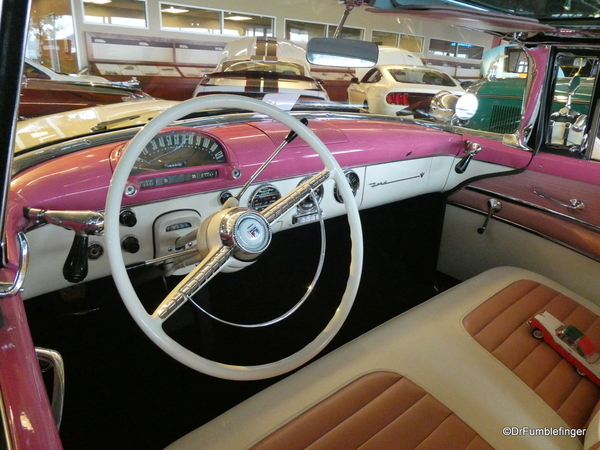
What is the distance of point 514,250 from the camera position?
A: 192 cm

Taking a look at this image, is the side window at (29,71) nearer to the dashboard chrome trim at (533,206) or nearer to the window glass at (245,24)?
the dashboard chrome trim at (533,206)

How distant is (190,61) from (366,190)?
553 cm

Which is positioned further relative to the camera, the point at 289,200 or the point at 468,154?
the point at 468,154

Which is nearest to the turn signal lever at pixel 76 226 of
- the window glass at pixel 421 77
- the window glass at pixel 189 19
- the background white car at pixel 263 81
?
the background white car at pixel 263 81

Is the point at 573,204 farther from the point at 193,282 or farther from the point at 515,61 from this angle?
the point at 193,282

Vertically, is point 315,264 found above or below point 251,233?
below

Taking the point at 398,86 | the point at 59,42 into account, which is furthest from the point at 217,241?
the point at 398,86

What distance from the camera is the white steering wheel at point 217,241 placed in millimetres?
820

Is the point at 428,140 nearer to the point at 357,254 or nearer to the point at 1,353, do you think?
the point at 357,254

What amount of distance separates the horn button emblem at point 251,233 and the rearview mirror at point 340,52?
2.38 ft

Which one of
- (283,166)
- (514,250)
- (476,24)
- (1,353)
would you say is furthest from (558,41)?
(1,353)

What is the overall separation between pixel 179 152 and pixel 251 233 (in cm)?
49

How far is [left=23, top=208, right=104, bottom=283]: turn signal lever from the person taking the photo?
83cm

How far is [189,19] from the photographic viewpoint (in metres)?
6.29
